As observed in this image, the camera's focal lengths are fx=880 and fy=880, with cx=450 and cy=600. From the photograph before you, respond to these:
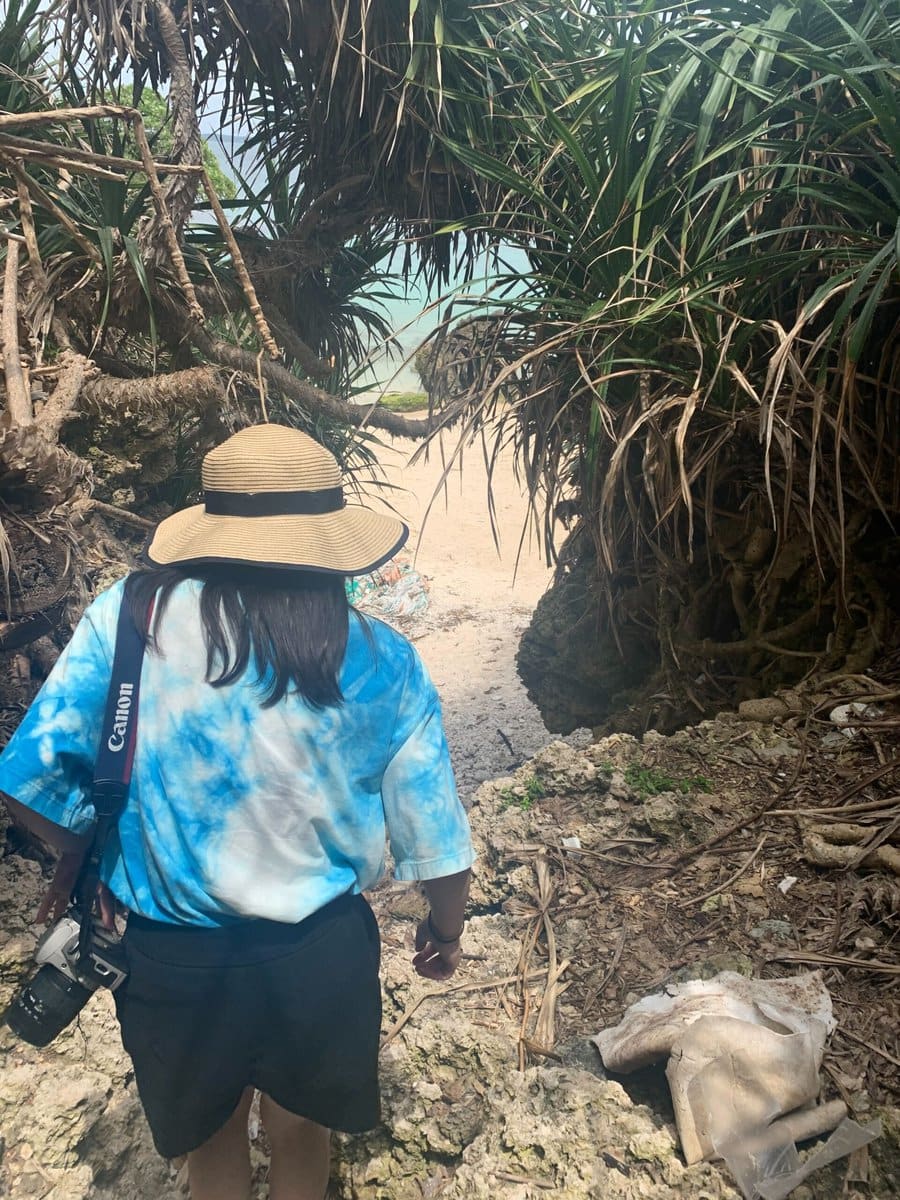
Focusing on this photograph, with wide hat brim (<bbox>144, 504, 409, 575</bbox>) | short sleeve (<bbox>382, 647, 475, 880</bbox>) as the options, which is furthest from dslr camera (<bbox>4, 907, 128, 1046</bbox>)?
wide hat brim (<bbox>144, 504, 409, 575</bbox>)

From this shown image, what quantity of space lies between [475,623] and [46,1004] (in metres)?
8.11

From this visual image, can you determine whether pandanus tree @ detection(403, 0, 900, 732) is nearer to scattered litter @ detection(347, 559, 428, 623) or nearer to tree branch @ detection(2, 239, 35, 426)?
tree branch @ detection(2, 239, 35, 426)

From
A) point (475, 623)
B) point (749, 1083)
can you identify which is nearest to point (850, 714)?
point (749, 1083)

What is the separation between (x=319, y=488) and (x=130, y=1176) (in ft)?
5.64

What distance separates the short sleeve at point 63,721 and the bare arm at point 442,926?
640 millimetres

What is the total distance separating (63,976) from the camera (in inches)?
59.2

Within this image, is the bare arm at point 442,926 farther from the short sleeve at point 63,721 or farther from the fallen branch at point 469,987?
the fallen branch at point 469,987

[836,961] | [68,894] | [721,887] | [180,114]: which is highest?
[180,114]

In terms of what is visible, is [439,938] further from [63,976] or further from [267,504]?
[267,504]

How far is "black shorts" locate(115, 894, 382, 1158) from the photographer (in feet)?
4.70

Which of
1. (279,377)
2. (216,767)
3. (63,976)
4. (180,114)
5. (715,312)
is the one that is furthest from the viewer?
(279,377)

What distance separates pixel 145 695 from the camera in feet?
4.55

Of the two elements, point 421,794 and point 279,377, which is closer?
point 421,794

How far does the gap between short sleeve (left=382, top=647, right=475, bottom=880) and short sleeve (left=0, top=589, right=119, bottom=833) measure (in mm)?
488
